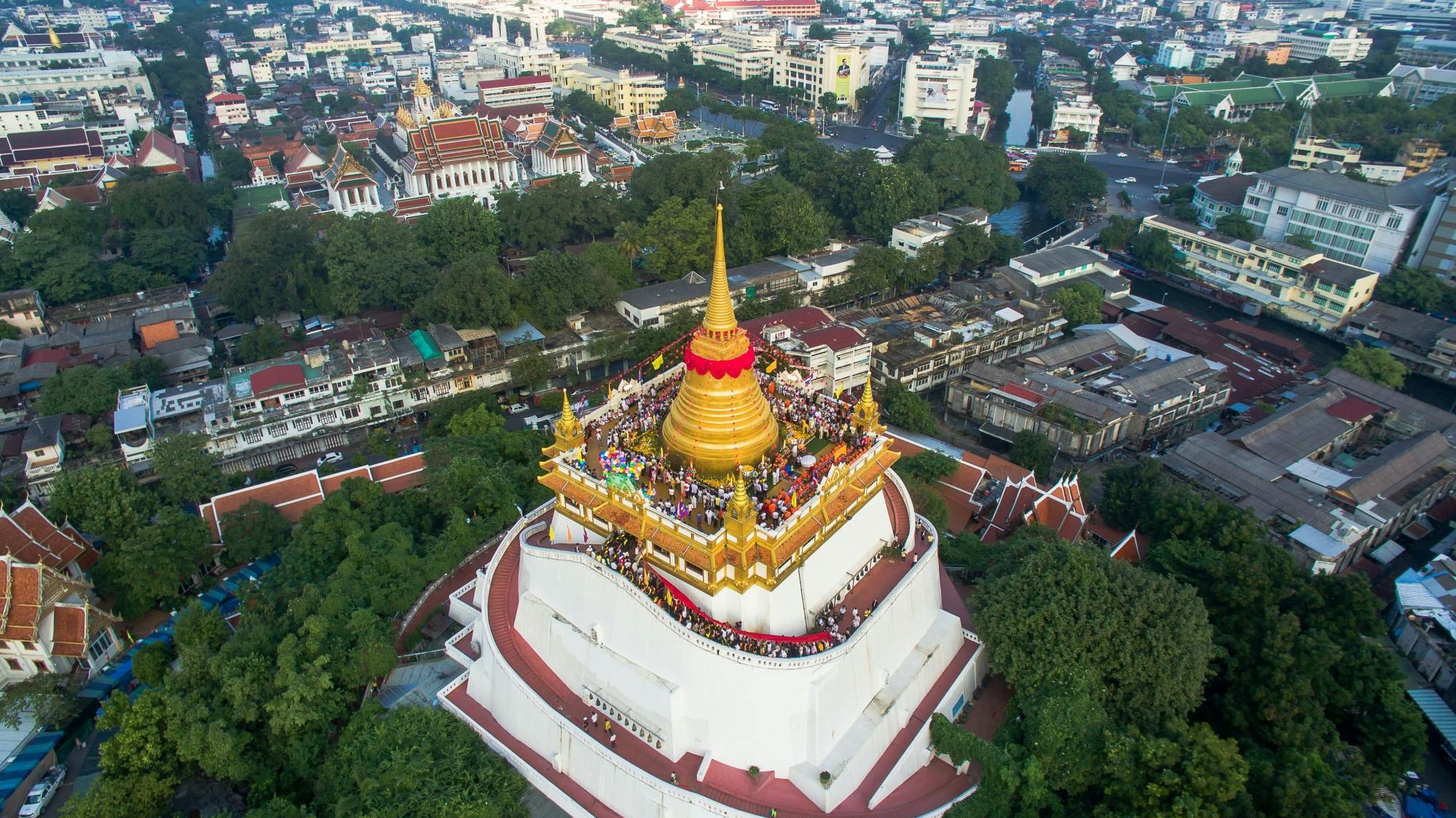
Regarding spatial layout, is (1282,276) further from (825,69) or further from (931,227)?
(825,69)

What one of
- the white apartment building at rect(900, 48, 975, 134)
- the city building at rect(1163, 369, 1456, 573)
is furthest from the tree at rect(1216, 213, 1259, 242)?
the white apartment building at rect(900, 48, 975, 134)

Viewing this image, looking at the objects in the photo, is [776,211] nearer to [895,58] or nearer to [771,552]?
[771,552]

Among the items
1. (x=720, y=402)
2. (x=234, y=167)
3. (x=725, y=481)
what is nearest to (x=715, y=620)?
(x=725, y=481)

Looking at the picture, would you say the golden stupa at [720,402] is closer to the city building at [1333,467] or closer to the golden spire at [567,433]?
the golden spire at [567,433]

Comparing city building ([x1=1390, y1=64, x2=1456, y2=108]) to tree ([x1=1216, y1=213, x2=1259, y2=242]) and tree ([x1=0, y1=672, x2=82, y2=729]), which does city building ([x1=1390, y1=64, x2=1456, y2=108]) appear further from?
tree ([x1=0, y1=672, x2=82, y2=729])

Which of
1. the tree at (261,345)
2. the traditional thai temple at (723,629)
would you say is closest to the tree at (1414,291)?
the traditional thai temple at (723,629)

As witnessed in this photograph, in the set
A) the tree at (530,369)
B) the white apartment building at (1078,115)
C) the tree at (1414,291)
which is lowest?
the tree at (530,369)
